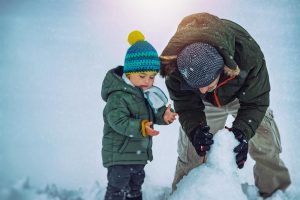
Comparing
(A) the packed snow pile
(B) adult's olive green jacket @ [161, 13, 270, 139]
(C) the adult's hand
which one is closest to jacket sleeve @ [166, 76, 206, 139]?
(B) adult's olive green jacket @ [161, 13, 270, 139]

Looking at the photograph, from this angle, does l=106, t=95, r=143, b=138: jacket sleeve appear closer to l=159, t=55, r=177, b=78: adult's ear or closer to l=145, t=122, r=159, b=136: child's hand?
l=145, t=122, r=159, b=136: child's hand

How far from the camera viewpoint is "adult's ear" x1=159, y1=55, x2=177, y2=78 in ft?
6.27

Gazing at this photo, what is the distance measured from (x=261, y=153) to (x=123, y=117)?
0.98 m

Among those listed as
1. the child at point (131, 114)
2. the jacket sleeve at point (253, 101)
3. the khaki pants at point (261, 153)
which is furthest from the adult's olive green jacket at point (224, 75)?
the khaki pants at point (261, 153)

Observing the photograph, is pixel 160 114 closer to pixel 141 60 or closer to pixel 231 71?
pixel 141 60

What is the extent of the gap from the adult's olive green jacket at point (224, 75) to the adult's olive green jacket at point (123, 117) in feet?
0.60

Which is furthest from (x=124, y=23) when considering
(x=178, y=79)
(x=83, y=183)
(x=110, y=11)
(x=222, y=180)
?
(x=222, y=180)

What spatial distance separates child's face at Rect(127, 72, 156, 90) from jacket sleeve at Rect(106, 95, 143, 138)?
11 cm

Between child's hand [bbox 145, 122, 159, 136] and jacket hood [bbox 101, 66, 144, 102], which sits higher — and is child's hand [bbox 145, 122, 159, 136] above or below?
below

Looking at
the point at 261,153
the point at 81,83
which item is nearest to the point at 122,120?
the point at 261,153

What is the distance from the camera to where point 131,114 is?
2014 mm

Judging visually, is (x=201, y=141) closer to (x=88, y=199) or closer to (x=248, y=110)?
(x=248, y=110)

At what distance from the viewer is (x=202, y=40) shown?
1.81 meters

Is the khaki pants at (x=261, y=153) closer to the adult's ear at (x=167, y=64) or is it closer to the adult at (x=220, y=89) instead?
the adult at (x=220, y=89)
